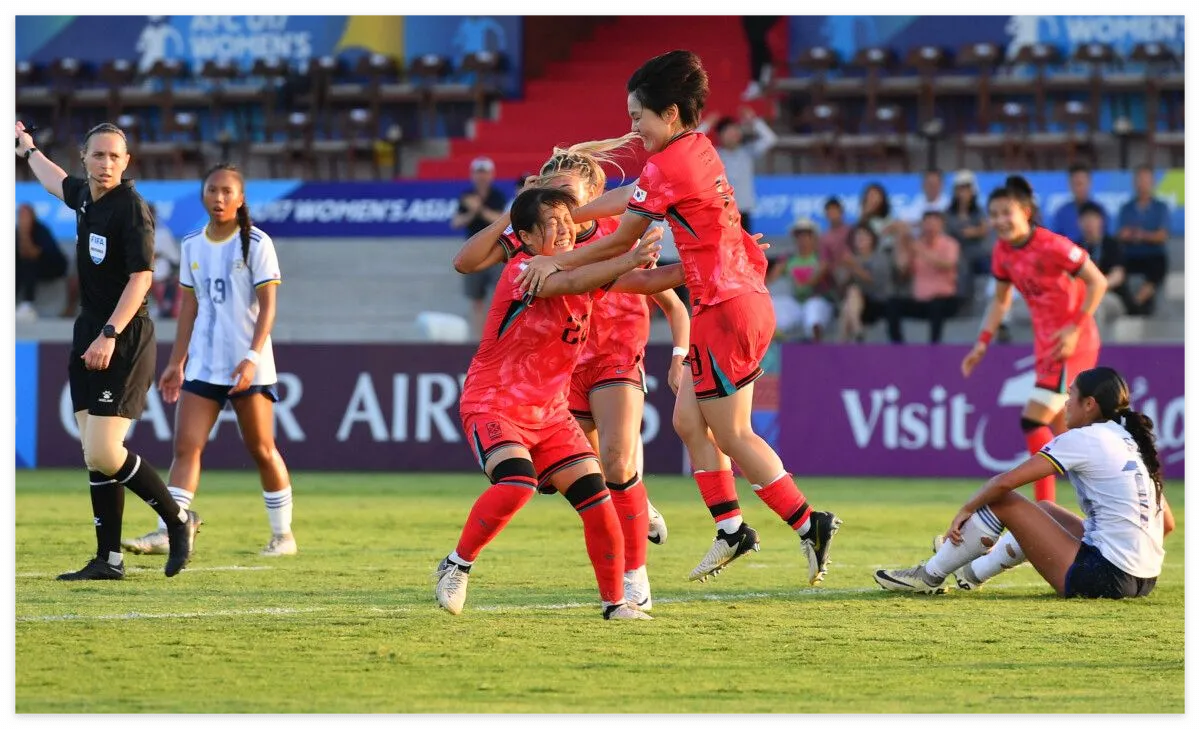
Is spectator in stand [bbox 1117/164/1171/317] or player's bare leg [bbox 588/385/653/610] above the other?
player's bare leg [bbox 588/385/653/610]

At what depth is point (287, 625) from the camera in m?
6.64

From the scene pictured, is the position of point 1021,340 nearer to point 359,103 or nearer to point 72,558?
point 359,103

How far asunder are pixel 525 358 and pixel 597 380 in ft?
4.56

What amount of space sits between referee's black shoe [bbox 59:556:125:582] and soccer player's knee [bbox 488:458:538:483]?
94.1 inches

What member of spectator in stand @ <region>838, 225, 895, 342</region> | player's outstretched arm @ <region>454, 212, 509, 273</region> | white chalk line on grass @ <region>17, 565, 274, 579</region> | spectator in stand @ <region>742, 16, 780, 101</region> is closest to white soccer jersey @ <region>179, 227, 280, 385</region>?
white chalk line on grass @ <region>17, 565, 274, 579</region>

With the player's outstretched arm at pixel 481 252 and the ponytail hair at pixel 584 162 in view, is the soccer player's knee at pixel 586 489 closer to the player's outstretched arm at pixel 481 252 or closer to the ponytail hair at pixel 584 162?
the player's outstretched arm at pixel 481 252

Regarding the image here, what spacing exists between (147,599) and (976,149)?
15.3 metres

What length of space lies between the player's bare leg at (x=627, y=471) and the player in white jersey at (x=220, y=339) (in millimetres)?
1962

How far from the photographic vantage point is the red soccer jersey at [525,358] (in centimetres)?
667

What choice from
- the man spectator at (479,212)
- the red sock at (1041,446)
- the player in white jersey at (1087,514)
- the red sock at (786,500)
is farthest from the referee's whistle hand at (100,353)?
the man spectator at (479,212)

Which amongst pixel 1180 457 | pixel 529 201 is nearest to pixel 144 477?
pixel 529 201

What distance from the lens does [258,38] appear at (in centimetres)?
2422

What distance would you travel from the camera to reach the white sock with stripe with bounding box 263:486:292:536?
Result: 9289 millimetres

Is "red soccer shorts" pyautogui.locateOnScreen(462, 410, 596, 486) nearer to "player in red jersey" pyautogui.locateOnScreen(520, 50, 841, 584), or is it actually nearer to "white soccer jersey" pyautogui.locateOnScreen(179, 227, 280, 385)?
"player in red jersey" pyautogui.locateOnScreen(520, 50, 841, 584)
